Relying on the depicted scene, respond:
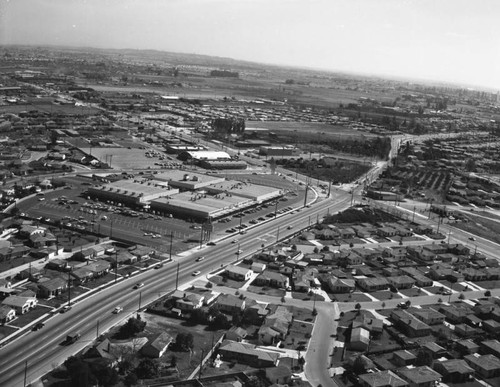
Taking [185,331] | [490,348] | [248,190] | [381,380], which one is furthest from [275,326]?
[248,190]

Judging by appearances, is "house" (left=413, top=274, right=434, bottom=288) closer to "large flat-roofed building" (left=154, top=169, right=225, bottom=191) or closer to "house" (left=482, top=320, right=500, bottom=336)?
"house" (left=482, top=320, right=500, bottom=336)

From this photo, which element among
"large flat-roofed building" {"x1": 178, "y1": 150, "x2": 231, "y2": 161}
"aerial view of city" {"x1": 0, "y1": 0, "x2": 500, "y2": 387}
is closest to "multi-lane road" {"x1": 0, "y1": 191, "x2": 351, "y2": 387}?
"aerial view of city" {"x1": 0, "y1": 0, "x2": 500, "y2": 387}

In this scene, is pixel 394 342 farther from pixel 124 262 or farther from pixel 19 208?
pixel 19 208

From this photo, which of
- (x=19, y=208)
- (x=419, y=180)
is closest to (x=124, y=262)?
(x=19, y=208)

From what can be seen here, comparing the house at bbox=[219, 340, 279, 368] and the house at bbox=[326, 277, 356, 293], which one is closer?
the house at bbox=[219, 340, 279, 368]

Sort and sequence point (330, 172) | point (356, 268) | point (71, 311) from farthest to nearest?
point (330, 172)
point (356, 268)
point (71, 311)

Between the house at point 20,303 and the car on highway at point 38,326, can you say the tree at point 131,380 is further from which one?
the house at point 20,303

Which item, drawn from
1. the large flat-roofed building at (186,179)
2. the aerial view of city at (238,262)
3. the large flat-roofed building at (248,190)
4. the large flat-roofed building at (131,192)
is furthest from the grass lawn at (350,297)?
the large flat-roofed building at (186,179)
